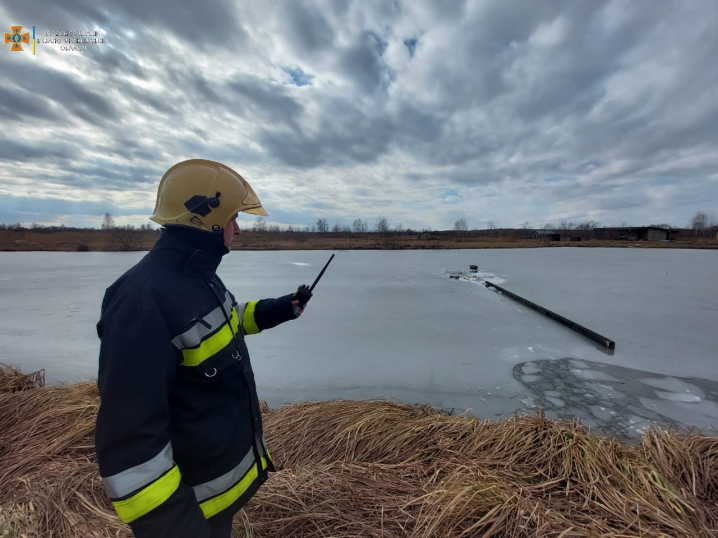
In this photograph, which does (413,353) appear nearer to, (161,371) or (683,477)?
(683,477)

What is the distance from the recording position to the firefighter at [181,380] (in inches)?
27.7

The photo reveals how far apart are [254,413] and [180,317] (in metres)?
0.42

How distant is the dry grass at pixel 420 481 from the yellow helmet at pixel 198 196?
124 centimetres

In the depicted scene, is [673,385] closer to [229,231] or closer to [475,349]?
[475,349]

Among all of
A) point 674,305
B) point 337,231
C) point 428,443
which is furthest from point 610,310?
point 337,231

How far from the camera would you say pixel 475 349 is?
13.4 ft

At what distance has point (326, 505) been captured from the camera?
148 centimetres

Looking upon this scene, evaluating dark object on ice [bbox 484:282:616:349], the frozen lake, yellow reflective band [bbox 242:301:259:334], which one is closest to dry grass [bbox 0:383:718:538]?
the frozen lake

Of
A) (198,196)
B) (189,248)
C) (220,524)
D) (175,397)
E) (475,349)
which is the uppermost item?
(198,196)

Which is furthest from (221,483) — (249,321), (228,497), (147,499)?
(249,321)

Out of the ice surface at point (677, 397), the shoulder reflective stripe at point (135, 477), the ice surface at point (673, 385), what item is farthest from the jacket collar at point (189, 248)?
the ice surface at point (673, 385)

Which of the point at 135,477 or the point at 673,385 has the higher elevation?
the point at 135,477

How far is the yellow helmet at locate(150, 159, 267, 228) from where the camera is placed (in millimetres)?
944

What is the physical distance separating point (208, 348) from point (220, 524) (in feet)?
1.83
